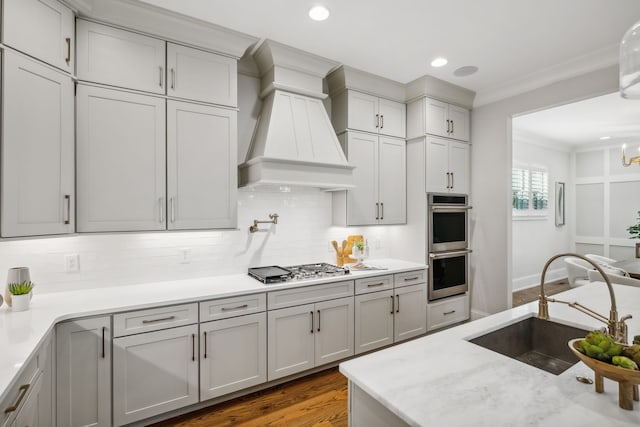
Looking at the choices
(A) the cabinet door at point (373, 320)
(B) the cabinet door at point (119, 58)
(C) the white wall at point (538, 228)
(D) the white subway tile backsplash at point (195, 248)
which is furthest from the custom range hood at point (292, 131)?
(C) the white wall at point (538, 228)

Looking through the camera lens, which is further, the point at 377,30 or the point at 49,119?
the point at 377,30

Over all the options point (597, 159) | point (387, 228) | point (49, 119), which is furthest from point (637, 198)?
point (49, 119)

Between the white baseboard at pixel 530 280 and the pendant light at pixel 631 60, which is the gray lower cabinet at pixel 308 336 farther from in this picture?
the white baseboard at pixel 530 280

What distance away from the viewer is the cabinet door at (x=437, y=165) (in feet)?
11.8

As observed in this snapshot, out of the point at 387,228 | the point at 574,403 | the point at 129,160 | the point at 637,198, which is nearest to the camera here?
the point at 574,403

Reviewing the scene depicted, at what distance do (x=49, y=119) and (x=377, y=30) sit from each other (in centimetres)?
232

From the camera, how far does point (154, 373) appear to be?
2.13 meters

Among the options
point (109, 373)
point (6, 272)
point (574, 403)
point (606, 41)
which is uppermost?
point (606, 41)

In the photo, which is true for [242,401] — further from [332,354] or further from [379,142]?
[379,142]

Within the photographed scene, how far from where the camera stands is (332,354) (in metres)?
2.87

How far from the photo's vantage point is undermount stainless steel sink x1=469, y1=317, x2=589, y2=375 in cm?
155

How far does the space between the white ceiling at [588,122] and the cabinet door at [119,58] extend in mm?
4375

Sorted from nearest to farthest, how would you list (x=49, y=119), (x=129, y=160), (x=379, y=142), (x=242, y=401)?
(x=49, y=119) → (x=129, y=160) → (x=242, y=401) → (x=379, y=142)

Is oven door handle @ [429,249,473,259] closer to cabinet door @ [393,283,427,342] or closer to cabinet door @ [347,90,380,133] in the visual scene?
cabinet door @ [393,283,427,342]
